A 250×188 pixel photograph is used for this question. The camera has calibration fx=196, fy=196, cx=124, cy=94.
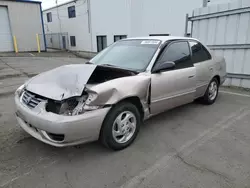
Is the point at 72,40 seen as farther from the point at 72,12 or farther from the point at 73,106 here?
the point at 73,106

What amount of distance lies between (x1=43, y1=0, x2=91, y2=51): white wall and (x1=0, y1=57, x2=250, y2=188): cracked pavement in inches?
616

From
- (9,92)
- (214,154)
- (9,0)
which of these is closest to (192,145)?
(214,154)

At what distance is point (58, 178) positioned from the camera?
226cm

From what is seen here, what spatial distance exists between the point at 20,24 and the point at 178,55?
51.1 ft

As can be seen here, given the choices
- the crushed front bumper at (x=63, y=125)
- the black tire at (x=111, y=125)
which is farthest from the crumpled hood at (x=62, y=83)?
the black tire at (x=111, y=125)

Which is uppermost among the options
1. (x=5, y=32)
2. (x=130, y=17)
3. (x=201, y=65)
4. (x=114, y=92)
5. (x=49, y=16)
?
(x=49, y=16)

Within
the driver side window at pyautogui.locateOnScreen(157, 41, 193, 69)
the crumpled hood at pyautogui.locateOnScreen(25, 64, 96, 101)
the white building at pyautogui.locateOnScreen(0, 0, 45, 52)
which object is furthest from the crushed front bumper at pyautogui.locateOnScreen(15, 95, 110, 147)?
the white building at pyautogui.locateOnScreen(0, 0, 45, 52)

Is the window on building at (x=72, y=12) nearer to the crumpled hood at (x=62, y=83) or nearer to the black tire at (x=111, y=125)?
the crumpled hood at (x=62, y=83)

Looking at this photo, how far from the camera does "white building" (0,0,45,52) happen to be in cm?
1471

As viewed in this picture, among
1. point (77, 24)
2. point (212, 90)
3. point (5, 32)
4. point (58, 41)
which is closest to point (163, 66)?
point (212, 90)

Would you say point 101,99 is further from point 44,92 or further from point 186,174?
point 186,174

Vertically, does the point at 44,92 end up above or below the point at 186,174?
above

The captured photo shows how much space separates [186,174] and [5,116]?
3523mm

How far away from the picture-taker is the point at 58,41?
22359mm
